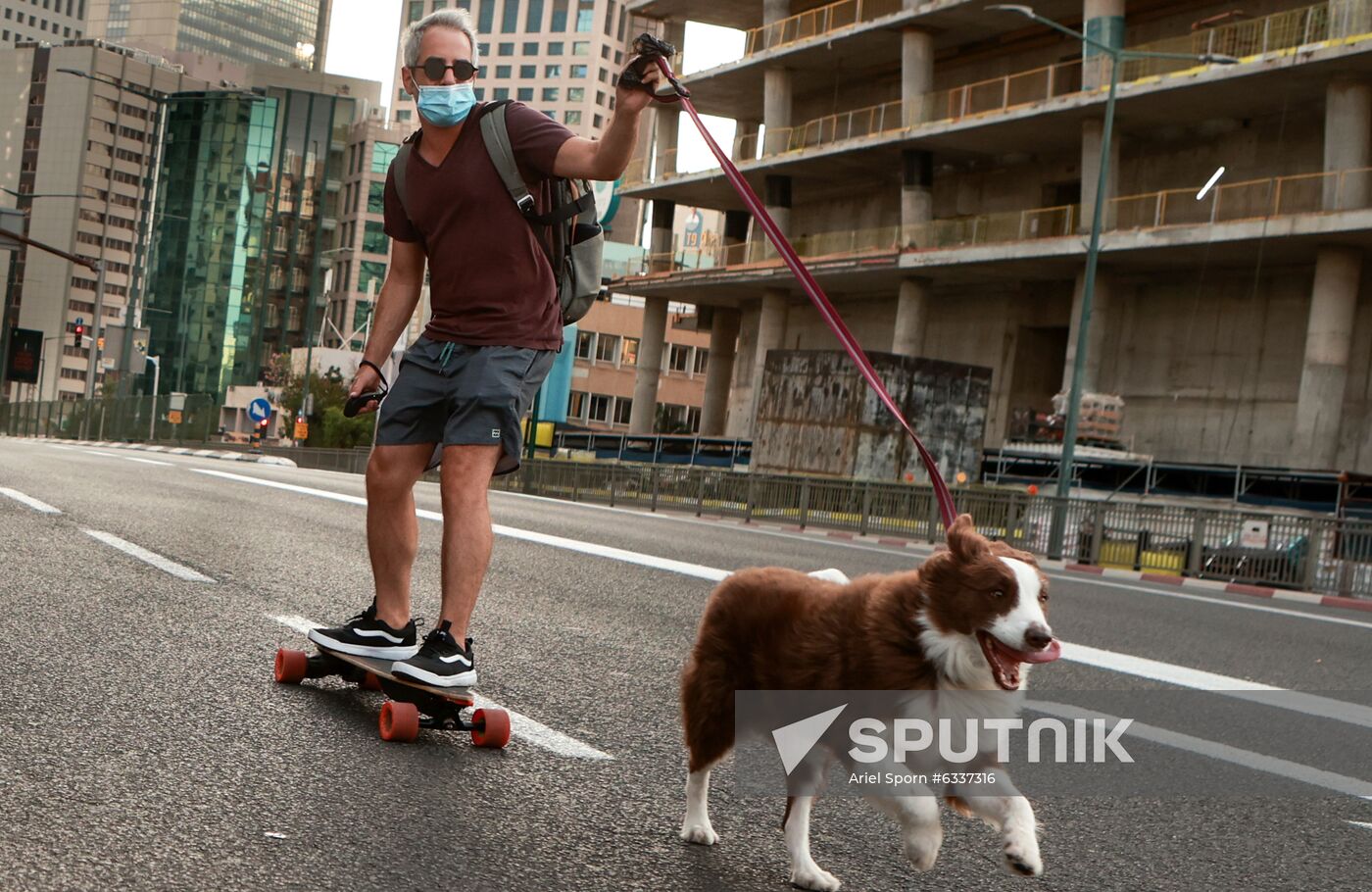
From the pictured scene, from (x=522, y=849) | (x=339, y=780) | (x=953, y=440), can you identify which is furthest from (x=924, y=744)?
(x=953, y=440)

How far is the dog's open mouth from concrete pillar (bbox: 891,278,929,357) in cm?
4474

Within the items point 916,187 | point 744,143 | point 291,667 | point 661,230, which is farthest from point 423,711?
point 661,230

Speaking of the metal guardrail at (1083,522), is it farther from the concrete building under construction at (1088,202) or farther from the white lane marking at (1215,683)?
the concrete building under construction at (1088,202)

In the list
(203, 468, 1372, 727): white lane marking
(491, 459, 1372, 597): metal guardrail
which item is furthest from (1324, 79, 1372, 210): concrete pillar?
(203, 468, 1372, 727): white lane marking

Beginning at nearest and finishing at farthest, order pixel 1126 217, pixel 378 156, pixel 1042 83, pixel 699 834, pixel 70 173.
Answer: pixel 699 834 → pixel 1126 217 → pixel 1042 83 → pixel 378 156 → pixel 70 173

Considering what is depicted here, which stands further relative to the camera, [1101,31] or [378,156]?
[378,156]

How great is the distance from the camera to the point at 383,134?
15638cm

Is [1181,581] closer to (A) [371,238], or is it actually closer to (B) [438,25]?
(B) [438,25]

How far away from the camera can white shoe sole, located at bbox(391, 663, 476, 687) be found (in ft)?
14.2

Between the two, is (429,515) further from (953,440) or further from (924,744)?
(953,440)

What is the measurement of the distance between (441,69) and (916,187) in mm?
43820

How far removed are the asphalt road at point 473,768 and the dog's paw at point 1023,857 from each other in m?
0.60

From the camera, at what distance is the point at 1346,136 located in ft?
115

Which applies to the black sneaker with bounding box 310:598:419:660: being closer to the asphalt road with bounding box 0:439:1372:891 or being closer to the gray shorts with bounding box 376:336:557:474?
the asphalt road with bounding box 0:439:1372:891
